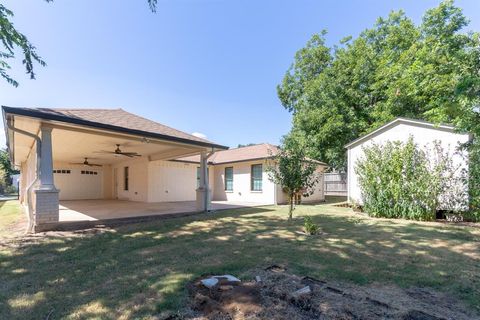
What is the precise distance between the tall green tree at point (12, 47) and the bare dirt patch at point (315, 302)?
20.9ft

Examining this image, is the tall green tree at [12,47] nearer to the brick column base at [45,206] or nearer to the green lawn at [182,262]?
the brick column base at [45,206]

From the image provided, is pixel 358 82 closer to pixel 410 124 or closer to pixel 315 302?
pixel 410 124

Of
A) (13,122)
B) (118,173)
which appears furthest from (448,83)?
(118,173)

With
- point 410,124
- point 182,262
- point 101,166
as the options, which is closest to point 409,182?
point 410,124

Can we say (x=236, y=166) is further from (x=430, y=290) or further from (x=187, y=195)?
(x=430, y=290)

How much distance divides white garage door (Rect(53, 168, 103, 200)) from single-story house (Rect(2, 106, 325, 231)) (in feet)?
0.19

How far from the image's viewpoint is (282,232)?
22.4 ft

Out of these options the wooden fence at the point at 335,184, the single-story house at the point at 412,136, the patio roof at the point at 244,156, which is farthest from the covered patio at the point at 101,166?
the wooden fence at the point at 335,184

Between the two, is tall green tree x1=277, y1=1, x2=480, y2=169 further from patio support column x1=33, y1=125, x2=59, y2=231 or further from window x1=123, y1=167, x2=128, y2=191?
window x1=123, y1=167, x2=128, y2=191

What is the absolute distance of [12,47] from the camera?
20.5 feet

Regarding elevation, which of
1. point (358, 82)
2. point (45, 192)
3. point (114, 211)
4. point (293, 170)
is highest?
point (358, 82)

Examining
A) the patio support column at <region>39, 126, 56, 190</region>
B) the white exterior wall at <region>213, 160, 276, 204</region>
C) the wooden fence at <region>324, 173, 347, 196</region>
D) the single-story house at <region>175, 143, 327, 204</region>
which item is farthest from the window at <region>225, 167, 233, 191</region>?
the patio support column at <region>39, 126, 56, 190</region>

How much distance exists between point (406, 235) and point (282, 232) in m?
3.12

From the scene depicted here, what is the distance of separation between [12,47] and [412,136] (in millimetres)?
12740
